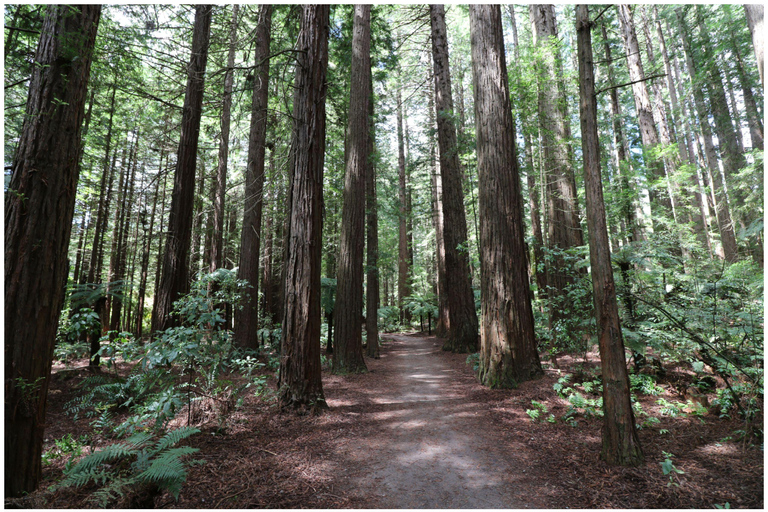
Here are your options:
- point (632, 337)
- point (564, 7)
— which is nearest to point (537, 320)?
point (632, 337)

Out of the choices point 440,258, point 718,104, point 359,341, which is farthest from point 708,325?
point 718,104

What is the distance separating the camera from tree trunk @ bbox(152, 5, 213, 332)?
7645mm

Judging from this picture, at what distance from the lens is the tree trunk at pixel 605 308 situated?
3217 mm

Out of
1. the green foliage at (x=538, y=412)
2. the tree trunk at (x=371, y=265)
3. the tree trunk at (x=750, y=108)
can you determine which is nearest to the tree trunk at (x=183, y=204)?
the tree trunk at (x=371, y=265)

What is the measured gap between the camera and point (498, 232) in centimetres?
646

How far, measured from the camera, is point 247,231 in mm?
9828

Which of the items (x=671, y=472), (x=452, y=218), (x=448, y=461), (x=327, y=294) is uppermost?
(x=452, y=218)

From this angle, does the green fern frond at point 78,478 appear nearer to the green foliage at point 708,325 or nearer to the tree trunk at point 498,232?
the tree trunk at point 498,232

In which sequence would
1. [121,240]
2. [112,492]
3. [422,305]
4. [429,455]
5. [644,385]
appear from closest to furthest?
[112,492] → [429,455] → [644,385] → [121,240] → [422,305]

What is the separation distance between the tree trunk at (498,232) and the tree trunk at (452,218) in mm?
3533

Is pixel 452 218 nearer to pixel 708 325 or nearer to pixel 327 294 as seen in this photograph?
pixel 327 294

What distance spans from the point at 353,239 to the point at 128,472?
580 centimetres

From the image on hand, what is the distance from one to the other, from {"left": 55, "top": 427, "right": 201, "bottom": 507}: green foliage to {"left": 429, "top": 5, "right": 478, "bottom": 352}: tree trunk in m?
8.67

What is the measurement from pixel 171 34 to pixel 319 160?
767cm
